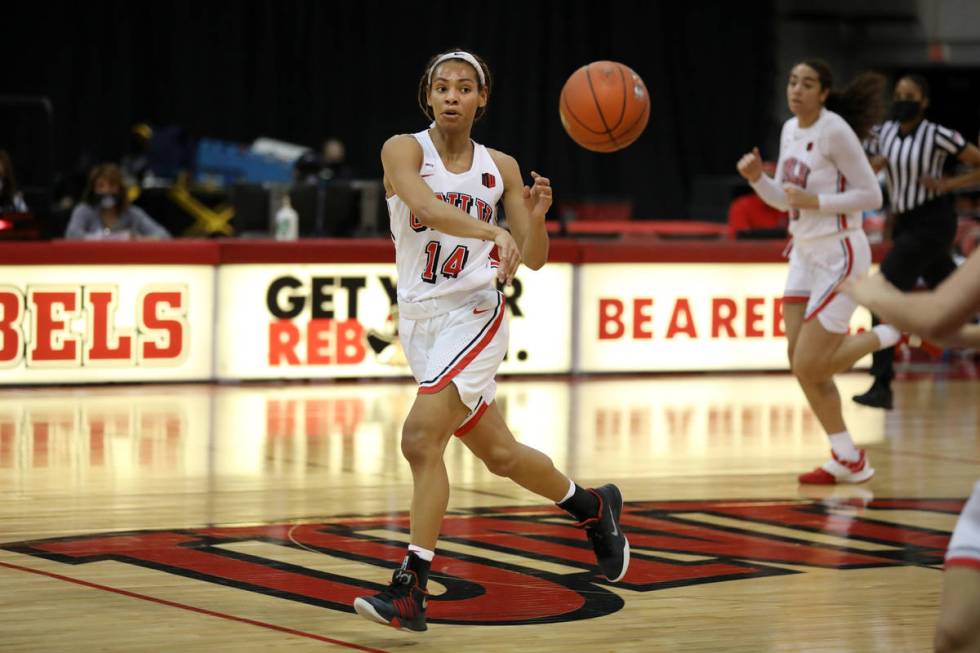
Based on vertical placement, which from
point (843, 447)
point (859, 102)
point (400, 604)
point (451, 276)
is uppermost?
point (859, 102)

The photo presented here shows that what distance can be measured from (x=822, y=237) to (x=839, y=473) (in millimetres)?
1159

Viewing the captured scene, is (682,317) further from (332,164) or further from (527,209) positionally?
(527,209)

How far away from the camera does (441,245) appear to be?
17.6ft

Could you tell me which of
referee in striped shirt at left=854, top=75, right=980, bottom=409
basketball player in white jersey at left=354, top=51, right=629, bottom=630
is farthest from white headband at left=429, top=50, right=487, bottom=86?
referee in striped shirt at left=854, top=75, right=980, bottom=409

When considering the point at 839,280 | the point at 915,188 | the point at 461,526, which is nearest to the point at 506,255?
the point at 461,526

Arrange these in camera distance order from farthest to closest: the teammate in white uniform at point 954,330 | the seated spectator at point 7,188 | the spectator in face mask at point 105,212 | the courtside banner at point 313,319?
the spectator in face mask at point 105,212
the seated spectator at point 7,188
the courtside banner at point 313,319
the teammate in white uniform at point 954,330

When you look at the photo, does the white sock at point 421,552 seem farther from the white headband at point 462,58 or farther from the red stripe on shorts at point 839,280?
the red stripe on shorts at point 839,280

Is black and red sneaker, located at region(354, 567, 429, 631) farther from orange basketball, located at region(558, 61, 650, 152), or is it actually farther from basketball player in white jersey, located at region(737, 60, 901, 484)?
basketball player in white jersey, located at region(737, 60, 901, 484)

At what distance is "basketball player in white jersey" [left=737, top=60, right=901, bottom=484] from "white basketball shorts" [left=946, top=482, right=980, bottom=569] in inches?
167

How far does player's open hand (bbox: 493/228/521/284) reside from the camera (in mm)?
4887

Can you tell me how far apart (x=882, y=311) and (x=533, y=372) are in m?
8.84

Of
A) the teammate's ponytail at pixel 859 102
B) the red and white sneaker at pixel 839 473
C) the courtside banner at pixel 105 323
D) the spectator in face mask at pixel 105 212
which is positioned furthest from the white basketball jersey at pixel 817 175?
the spectator in face mask at pixel 105 212

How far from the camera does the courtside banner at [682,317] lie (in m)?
12.3

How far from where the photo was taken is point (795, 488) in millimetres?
8016
